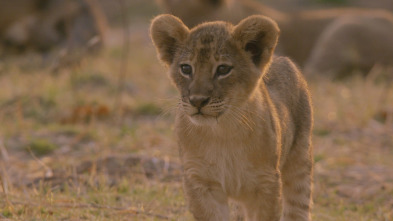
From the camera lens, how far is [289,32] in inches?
542

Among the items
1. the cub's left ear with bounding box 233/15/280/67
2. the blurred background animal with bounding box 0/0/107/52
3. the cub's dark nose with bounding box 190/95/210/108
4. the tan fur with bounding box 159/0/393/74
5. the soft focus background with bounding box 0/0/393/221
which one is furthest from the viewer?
the blurred background animal with bounding box 0/0/107/52

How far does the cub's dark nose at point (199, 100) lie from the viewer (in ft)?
12.2

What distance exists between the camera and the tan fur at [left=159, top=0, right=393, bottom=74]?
503 inches

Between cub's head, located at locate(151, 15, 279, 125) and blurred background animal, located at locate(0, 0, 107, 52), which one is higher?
cub's head, located at locate(151, 15, 279, 125)

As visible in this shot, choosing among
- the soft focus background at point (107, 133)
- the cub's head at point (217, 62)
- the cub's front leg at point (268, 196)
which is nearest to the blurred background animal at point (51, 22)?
the soft focus background at point (107, 133)

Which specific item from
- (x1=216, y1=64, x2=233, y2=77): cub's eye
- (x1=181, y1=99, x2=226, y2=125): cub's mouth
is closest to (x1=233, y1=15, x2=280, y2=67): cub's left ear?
(x1=216, y1=64, x2=233, y2=77): cub's eye

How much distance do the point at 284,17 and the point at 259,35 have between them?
10322mm

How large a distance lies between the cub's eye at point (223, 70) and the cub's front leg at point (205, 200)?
62 cm

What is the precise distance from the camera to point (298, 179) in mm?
4707

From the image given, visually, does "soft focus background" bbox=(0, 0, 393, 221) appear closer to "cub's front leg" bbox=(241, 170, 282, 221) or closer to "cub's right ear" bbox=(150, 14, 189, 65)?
"cub's right ear" bbox=(150, 14, 189, 65)

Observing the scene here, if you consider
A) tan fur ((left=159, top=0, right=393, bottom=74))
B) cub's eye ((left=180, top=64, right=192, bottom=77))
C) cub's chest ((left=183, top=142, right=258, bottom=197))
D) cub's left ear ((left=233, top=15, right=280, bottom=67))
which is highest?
cub's left ear ((left=233, top=15, right=280, bottom=67))

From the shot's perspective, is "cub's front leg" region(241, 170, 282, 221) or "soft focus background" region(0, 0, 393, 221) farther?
"soft focus background" region(0, 0, 393, 221)

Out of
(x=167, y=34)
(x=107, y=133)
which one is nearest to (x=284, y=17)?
(x=107, y=133)

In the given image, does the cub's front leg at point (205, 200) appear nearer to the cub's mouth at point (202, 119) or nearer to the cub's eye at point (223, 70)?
the cub's mouth at point (202, 119)
